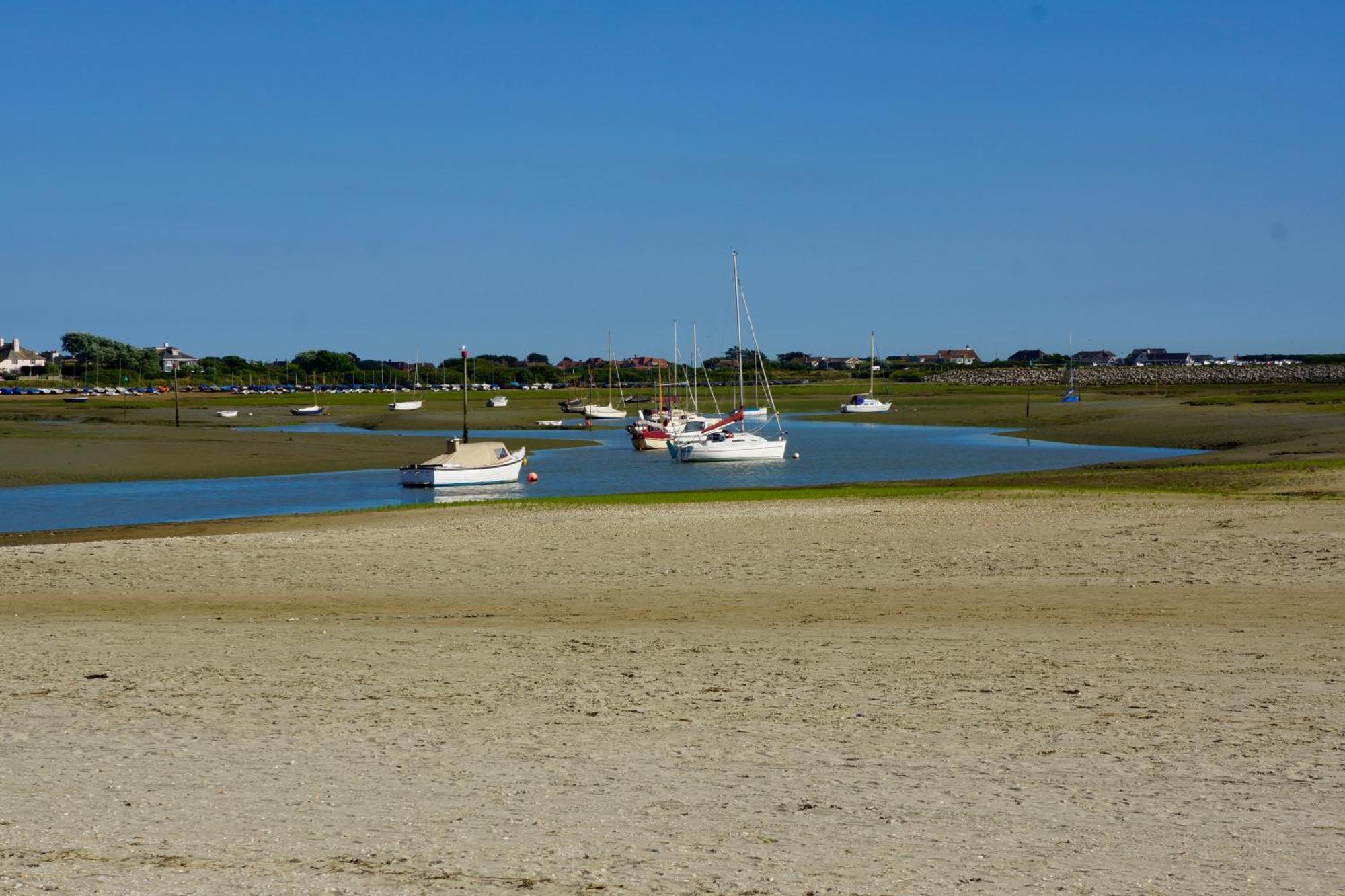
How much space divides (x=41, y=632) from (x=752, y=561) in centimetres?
1001

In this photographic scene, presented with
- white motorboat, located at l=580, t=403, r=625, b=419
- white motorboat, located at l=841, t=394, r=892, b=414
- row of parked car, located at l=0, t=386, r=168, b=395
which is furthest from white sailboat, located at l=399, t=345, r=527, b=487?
row of parked car, located at l=0, t=386, r=168, b=395

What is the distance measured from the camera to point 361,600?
18531mm

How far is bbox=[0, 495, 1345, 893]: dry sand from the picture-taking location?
7750 millimetres

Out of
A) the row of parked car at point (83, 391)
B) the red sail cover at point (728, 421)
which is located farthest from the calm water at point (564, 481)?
the row of parked car at point (83, 391)

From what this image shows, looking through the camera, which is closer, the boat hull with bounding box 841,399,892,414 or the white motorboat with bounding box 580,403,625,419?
the white motorboat with bounding box 580,403,625,419

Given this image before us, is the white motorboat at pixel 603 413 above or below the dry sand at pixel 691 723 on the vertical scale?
above

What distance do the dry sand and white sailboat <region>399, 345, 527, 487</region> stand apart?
2502 cm

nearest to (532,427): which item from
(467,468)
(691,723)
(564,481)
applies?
(564,481)

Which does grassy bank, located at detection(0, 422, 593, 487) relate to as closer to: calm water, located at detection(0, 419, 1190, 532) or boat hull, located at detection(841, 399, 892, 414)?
calm water, located at detection(0, 419, 1190, 532)

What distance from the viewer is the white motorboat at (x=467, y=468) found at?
46750mm

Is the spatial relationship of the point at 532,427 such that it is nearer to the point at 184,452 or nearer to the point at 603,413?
the point at 603,413

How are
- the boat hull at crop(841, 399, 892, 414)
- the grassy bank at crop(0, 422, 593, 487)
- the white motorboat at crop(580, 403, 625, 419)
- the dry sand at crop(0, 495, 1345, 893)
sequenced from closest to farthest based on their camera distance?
1. the dry sand at crop(0, 495, 1345, 893)
2. the grassy bank at crop(0, 422, 593, 487)
3. the white motorboat at crop(580, 403, 625, 419)
4. the boat hull at crop(841, 399, 892, 414)

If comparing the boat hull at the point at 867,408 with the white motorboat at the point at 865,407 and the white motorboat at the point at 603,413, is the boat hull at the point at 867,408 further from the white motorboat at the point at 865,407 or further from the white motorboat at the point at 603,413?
the white motorboat at the point at 603,413

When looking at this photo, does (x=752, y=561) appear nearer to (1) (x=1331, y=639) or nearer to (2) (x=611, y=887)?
(1) (x=1331, y=639)
